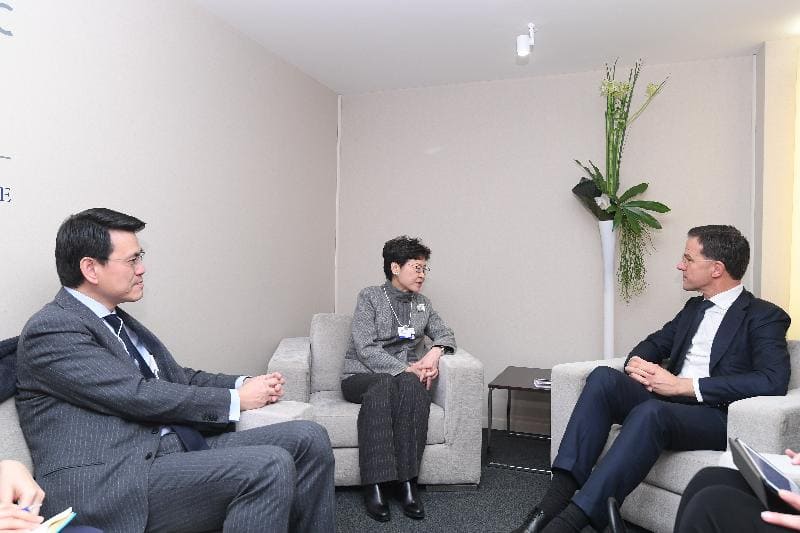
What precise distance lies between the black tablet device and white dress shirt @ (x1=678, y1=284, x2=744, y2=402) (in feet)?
4.09

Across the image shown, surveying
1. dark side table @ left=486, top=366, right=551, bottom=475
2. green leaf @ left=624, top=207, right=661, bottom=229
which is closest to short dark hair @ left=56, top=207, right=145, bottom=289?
dark side table @ left=486, top=366, right=551, bottom=475

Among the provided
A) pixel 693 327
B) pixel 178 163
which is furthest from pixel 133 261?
pixel 693 327

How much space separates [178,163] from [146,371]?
132cm

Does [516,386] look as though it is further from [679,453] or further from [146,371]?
[146,371]

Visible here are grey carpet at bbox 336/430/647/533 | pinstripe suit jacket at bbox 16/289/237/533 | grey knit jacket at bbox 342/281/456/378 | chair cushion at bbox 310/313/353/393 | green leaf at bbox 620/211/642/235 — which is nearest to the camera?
pinstripe suit jacket at bbox 16/289/237/533

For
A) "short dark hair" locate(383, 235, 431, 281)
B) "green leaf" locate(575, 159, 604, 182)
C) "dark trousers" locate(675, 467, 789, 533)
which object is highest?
"green leaf" locate(575, 159, 604, 182)

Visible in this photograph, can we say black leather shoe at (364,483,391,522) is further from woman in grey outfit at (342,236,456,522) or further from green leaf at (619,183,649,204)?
green leaf at (619,183,649,204)

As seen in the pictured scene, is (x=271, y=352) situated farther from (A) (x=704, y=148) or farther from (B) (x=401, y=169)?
(A) (x=704, y=148)

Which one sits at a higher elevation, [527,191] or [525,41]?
[525,41]

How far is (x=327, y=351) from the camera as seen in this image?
142 inches

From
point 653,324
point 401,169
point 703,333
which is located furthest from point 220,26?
point 653,324

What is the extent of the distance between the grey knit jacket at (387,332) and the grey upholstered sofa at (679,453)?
0.77m

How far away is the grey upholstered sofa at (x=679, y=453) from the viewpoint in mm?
2174

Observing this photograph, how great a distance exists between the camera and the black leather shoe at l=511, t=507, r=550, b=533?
2254 mm
